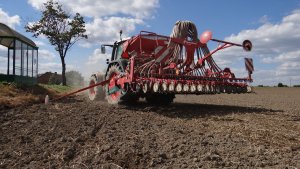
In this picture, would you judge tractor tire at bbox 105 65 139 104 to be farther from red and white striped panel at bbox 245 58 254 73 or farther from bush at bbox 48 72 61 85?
bush at bbox 48 72 61 85

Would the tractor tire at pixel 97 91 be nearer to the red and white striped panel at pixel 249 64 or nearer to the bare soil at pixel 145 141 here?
the bare soil at pixel 145 141

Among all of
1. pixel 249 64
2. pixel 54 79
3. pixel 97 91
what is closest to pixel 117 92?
pixel 97 91

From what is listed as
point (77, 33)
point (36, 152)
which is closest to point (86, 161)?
point (36, 152)

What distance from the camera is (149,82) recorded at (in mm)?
8586

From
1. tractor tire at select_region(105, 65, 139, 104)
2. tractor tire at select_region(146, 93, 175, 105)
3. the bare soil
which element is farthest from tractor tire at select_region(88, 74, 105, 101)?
the bare soil

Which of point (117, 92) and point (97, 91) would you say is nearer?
point (117, 92)

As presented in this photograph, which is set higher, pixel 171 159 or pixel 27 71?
pixel 27 71

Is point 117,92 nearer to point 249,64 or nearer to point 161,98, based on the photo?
point 161,98

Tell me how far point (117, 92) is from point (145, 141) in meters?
5.04

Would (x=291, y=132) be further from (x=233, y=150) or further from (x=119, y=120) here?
(x=119, y=120)

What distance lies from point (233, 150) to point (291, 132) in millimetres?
1920

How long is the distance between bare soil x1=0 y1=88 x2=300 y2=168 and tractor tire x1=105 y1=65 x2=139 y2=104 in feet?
5.37

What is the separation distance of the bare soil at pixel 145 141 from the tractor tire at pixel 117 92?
1637 millimetres

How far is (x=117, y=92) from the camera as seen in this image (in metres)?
10.4
